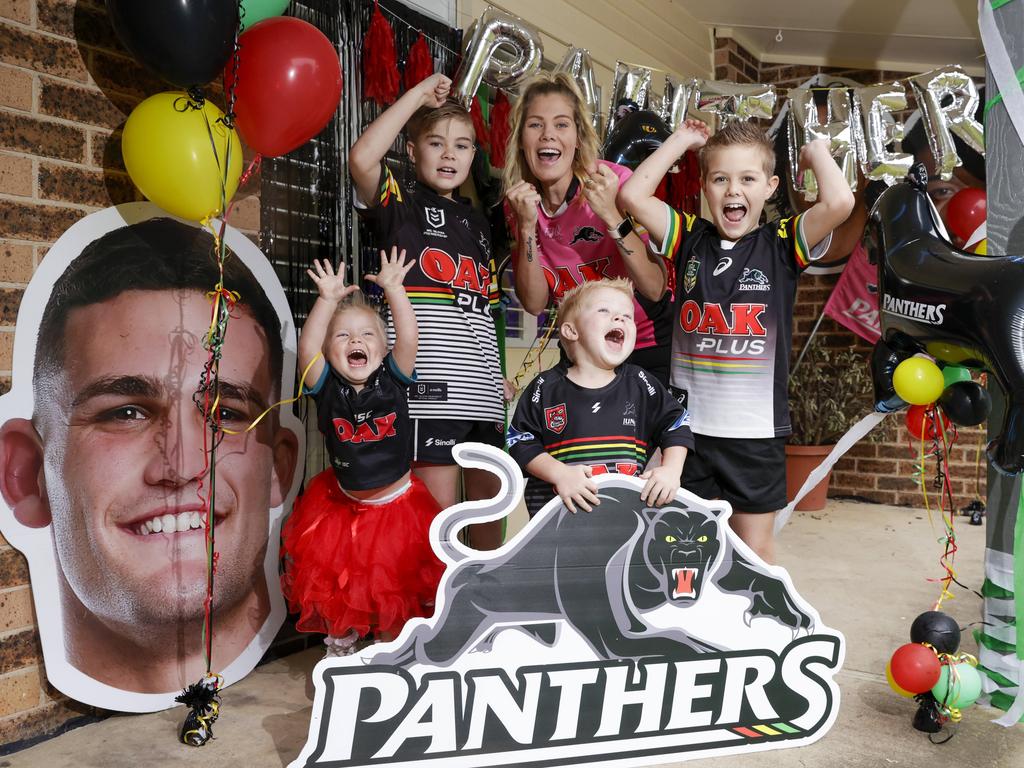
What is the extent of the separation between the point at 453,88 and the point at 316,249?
0.75m

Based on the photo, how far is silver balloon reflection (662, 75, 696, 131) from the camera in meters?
3.69

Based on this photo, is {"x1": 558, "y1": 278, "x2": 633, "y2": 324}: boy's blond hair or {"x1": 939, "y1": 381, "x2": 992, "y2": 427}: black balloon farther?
{"x1": 558, "y1": 278, "x2": 633, "y2": 324}: boy's blond hair

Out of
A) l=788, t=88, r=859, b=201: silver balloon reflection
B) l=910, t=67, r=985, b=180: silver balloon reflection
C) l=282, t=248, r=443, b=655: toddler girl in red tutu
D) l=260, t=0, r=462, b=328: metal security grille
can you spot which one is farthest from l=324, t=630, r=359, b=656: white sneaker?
l=910, t=67, r=985, b=180: silver balloon reflection

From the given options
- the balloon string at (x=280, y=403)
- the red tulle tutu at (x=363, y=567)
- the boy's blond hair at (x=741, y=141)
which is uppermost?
the boy's blond hair at (x=741, y=141)

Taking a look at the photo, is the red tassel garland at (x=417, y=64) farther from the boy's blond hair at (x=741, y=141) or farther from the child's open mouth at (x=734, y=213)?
the child's open mouth at (x=734, y=213)

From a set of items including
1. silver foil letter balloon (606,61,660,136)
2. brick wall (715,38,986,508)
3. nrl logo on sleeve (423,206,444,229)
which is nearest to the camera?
nrl logo on sleeve (423,206,444,229)

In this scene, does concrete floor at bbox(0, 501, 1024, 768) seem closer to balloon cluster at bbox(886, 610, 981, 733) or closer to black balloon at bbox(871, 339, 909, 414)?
balloon cluster at bbox(886, 610, 981, 733)

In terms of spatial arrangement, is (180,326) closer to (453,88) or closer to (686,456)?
(453,88)

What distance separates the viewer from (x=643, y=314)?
2.61m

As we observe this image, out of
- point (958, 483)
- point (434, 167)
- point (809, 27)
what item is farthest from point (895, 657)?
point (809, 27)

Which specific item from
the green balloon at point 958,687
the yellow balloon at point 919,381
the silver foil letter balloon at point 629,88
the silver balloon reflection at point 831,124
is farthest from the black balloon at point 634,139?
the green balloon at point 958,687

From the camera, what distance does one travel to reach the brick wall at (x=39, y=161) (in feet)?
6.64

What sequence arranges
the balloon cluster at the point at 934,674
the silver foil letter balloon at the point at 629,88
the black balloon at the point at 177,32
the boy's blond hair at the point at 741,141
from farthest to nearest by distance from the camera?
the silver foil letter balloon at the point at 629,88 < the boy's blond hair at the point at 741,141 < the balloon cluster at the point at 934,674 < the black balloon at the point at 177,32

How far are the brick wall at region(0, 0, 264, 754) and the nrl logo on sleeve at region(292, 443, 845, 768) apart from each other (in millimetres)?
803
